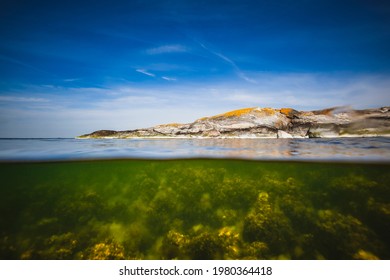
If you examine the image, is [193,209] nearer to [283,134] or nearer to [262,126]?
[283,134]

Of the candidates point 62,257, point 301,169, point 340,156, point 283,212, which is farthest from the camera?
point 301,169

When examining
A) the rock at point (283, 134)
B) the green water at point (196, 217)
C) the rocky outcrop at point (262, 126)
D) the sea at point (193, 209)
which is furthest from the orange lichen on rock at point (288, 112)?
the green water at point (196, 217)

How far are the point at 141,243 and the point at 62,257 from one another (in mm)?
2013

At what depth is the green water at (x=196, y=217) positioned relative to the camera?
17.3 feet

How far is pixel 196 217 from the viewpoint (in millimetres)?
6680

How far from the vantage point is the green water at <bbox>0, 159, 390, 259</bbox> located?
17.3 ft

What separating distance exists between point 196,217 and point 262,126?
165ft

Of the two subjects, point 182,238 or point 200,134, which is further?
point 200,134

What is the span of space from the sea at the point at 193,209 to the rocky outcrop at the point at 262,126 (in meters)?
36.8

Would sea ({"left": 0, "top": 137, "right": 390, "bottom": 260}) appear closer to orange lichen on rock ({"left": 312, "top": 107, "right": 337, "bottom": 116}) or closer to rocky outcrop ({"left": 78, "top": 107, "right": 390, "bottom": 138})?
rocky outcrop ({"left": 78, "top": 107, "right": 390, "bottom": 138})

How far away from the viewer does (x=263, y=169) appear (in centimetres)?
1154

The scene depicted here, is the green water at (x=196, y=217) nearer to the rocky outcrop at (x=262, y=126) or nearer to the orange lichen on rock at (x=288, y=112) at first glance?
the rocky outcrop at (x=262, y=126)

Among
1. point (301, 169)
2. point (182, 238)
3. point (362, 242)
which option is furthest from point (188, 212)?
point (301, 169)
